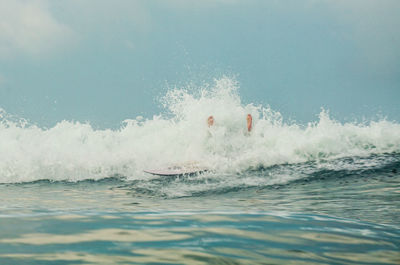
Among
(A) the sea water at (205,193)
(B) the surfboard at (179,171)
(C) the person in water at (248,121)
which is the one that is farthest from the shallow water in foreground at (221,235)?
(C) the person in water at (248,121)

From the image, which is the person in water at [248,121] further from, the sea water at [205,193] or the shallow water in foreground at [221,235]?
the shallow water in foreground at [221,235]

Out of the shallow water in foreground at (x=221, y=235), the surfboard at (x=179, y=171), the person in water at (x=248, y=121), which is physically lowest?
the shallow water in foreground at (x=221, y=235)

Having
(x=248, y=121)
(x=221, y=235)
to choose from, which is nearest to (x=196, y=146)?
(x=248, y=121)

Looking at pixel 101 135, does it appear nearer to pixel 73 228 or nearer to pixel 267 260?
pixel 73 228

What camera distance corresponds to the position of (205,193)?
869cm

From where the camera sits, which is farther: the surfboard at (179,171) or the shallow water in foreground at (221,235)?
the surfboard at (179,171)

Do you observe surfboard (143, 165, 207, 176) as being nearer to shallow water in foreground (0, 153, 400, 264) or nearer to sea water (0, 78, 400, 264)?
sea water (0, 78, 400, 264)

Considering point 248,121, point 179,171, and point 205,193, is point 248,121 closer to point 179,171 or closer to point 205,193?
point 179,171

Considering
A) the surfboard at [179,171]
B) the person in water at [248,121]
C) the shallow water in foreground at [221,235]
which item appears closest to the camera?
the shallow water in foreground at [221,235]

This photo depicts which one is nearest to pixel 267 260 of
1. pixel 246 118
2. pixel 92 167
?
pixel 92 167

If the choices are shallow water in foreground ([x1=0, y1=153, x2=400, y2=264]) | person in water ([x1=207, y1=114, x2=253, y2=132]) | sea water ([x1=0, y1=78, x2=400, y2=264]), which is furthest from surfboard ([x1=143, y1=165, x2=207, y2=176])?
shallow water in foreground ([x1=0, y1=153, x2=400, y2=264])

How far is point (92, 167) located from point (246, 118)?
18.3ft

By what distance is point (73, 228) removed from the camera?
13.6 ft

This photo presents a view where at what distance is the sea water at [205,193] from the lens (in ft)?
11.1
